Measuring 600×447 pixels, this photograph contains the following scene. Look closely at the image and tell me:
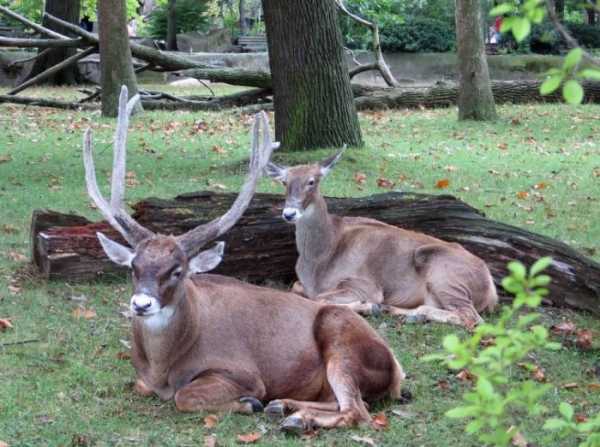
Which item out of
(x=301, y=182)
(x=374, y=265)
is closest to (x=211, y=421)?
(x=374, y=265)

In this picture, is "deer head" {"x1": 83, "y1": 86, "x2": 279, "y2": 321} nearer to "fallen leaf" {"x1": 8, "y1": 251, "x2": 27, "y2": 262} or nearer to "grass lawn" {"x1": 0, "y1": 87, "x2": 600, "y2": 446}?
"grass lawn" {"x1": 0, "y1": 87, "x2": 600, "y2": 446}

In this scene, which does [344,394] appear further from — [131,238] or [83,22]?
[83,22]

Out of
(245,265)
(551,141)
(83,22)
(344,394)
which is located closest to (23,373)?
(344,394)

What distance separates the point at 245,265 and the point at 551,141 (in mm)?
10980

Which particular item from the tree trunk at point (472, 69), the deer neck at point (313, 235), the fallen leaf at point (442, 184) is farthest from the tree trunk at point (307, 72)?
the tree trunk at point (472, 69)

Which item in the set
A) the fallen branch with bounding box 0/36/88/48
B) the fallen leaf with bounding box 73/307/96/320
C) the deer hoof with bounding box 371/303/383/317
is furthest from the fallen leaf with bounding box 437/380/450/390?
the fallen branch with bounding box 0/36/88/48

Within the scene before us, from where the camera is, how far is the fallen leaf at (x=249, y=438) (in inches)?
233

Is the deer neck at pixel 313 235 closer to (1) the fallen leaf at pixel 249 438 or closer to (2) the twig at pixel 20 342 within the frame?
(2) the twig at pixel 20 342

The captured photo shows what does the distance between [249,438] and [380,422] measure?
2.61 ft

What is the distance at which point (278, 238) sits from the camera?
9.56 metres

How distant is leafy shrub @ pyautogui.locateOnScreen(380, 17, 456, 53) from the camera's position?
1389 inches

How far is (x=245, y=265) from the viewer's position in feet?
30.3

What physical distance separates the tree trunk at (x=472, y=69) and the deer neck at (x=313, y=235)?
11998 mm

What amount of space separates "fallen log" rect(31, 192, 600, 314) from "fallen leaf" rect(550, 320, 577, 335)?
521mm
